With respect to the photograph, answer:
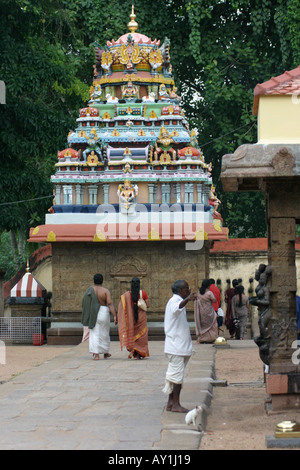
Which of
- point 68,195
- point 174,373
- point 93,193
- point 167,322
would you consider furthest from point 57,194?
point 174,373

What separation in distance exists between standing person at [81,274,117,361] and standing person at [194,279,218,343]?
2.92 metres

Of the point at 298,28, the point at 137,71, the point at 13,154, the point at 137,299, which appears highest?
the point at 298,28

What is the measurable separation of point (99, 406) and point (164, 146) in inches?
462

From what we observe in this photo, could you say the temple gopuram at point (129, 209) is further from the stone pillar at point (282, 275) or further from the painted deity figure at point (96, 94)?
the stone pillar at point (282, 275)

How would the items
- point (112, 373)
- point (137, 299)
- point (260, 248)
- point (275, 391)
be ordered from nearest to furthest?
point (275, 391) → point (112, 373) → point (137, 299) → point (260, 248)

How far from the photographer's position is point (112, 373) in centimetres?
1335

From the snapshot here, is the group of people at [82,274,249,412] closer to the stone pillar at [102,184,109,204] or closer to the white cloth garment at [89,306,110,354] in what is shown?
the white cloth garment at [89,306,110,354]

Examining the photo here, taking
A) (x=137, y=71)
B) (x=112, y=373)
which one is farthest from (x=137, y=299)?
(x=137, y=71)

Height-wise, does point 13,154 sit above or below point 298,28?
below

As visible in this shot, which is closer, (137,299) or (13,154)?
(137,299)

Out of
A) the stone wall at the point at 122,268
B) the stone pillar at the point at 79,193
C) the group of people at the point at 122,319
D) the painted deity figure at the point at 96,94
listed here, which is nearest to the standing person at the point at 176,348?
the group of people at the point at 122,319

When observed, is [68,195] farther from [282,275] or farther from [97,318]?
[282,275]

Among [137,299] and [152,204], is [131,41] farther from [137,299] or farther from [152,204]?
[137,299]

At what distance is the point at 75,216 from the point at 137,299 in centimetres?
573
